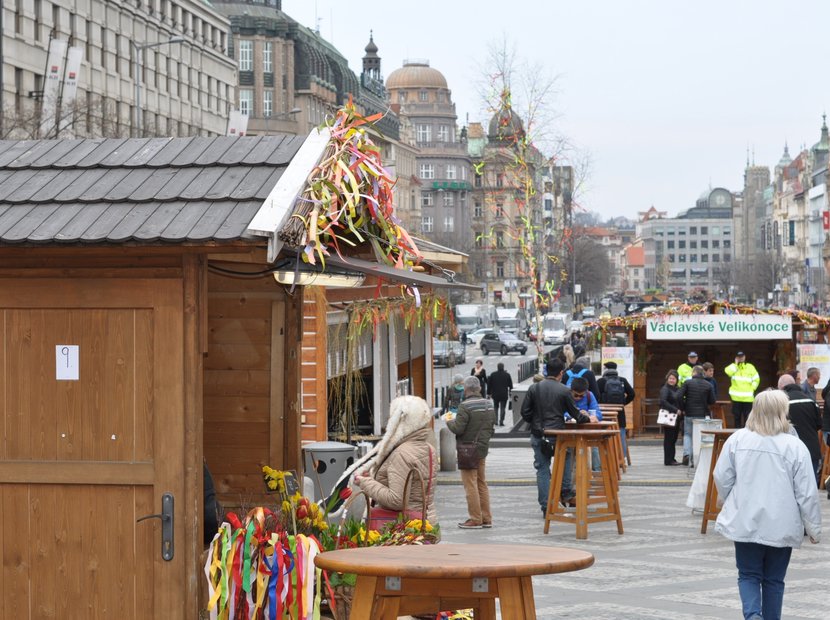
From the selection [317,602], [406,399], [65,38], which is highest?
[65,38]

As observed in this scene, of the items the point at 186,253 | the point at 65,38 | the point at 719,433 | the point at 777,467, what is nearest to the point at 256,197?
the point at 186,253

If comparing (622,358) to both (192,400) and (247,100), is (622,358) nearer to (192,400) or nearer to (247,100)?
(192,400)

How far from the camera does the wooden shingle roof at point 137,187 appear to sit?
766cm

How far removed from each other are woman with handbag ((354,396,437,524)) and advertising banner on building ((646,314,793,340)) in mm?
20033

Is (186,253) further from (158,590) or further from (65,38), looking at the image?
(65,38)

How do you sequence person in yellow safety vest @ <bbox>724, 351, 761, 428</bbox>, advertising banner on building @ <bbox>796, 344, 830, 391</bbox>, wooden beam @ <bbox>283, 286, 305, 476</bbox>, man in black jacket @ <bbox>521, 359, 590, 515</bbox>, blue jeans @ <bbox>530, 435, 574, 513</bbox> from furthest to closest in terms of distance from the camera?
advertising banner on building @ <bbox>796, 344, 830, 391</bbox>
person in yellow safety vest @ <bbox>724, 351, 761, 428</bbox>
blue jeans @ <bbox>530, 435, 574, 513</bbox>
man in black jacket @ <bbox>521, 359, 590, 515</bbox>
wooden beam @ <bbox>283, 286, 305, 476</bbox>

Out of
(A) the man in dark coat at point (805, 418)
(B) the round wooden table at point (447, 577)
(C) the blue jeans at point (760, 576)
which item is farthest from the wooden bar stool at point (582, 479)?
(B) the round wooden table at point (447, 577)

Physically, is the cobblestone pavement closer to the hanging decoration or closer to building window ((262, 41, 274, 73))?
the hanging decoration

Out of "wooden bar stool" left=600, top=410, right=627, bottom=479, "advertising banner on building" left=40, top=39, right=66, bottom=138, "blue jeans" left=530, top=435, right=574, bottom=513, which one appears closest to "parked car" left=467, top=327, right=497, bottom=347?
"advertising banner on building" left=40, top=39, right=66, bottom=138

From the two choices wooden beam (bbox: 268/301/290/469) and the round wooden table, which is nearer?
the round wooden table

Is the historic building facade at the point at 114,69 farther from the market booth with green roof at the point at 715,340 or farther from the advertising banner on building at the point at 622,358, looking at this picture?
the market booth with green roof at the point at 715,340

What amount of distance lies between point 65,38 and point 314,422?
51.9 m

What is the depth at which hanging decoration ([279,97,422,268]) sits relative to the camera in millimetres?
7914

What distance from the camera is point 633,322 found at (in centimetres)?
3008
